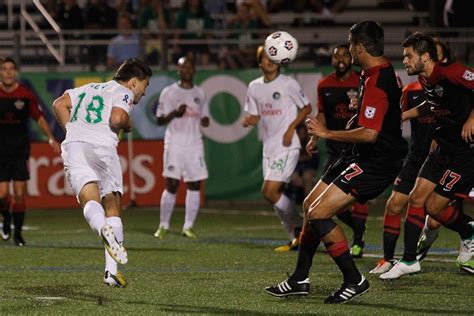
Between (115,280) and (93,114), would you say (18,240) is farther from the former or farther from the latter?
(115,280)

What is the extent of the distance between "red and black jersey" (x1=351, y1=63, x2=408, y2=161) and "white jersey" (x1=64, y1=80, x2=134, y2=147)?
2050mm

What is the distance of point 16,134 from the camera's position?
1527 centimetres

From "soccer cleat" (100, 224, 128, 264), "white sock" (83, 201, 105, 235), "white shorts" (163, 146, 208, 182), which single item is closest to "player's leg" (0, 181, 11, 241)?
"white shorts" (163, 146, 208, 182)

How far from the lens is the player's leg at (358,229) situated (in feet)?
43.3

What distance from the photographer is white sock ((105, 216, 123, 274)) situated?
985cm

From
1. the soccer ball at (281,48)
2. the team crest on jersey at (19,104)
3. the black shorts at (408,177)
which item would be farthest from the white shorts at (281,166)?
the team crest on jersey at (19,104)

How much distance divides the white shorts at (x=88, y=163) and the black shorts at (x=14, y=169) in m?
5.00

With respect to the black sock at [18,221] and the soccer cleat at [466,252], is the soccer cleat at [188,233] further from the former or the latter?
the soccer cleat at [466,252]

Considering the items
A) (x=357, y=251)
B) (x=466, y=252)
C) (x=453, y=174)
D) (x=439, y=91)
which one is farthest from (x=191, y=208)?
(x=439, y=91)

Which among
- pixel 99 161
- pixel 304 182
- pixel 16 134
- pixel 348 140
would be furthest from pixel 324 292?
pixel 304 182

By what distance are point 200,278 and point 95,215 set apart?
188 centimetres

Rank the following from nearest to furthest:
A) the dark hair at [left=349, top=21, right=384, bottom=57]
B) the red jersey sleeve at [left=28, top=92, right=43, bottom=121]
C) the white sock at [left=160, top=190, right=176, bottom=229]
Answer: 1. the dark hair at [left=349, top=21, right=384, bottom=57]
2. the red jersey sleeve at [left=28, top=92, right=43, bottom=121]
3. the white sock at [left=160, top=190, right=176, bottom=229]

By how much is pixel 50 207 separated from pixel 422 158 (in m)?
10.4

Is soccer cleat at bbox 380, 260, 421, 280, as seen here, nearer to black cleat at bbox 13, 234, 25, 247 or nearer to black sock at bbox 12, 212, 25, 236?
black cleat at bbox 13, 234, 25, 247
